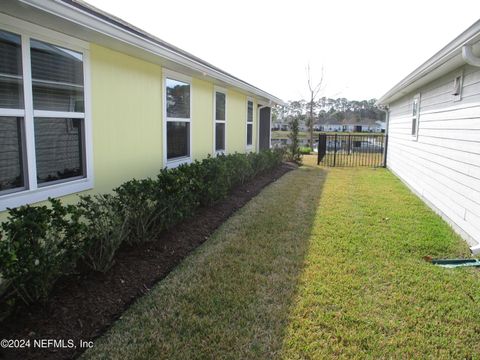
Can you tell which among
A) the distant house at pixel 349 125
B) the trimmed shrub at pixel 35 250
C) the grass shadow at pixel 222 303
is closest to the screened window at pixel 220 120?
the grass shadow at pixel 222 303

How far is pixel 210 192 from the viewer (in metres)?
6.12

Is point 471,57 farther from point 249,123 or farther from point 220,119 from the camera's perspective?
point 249,123

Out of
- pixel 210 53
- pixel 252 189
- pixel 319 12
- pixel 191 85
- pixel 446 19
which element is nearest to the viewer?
pixel 191 85

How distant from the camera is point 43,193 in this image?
3.66 meters

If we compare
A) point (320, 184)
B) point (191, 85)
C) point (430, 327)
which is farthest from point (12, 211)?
point (320, 184)

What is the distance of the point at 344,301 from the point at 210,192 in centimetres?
338

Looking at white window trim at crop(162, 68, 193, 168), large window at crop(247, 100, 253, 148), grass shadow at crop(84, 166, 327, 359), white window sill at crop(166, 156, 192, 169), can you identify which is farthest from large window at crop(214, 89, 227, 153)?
grass shadow at crop(84, 166, 327, 359)

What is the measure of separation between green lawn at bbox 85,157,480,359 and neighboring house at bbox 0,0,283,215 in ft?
5.76

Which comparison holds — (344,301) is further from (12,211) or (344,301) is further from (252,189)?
(252,189)

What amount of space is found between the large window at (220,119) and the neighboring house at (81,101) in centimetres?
181

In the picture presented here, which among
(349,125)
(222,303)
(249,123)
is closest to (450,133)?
(222,303)

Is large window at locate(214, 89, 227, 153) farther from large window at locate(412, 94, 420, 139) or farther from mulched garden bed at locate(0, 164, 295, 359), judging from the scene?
large window at locate(412, 94, 420, 139)

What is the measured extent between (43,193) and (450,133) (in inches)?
253

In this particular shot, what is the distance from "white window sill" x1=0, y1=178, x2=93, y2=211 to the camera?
326 centimetres
